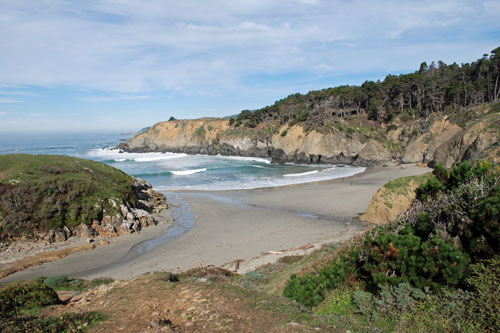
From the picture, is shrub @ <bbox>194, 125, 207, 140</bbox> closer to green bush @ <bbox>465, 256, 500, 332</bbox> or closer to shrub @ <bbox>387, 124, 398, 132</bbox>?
shrub @ <bbox>387, 124, 398, 132</bbox>

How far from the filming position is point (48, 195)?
58.5 feet

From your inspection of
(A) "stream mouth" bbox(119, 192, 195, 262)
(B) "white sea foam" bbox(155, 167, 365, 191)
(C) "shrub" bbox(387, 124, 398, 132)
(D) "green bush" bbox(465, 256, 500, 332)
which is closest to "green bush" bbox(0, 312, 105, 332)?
(D) "green bush" bbox(465, 256, 500, 332)

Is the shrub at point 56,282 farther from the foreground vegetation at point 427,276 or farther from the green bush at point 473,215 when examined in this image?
the green bush at point 473,215

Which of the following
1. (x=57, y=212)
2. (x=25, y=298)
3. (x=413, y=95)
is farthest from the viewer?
(x=413, y=95)

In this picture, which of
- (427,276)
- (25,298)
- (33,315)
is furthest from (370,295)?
(25,298)

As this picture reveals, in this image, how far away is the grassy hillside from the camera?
16438 millimetres

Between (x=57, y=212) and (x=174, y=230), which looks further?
(x=174, y=230)

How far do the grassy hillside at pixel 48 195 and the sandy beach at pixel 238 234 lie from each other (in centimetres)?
344

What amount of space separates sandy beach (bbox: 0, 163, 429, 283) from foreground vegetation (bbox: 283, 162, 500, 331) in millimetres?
5717

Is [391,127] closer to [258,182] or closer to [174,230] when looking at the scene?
[258,182]

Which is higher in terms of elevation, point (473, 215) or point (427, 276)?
point (473, 215)

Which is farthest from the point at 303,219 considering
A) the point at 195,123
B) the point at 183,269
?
the point at 195,123

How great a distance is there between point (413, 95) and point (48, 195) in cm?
5815

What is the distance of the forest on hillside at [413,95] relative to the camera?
47.1m
